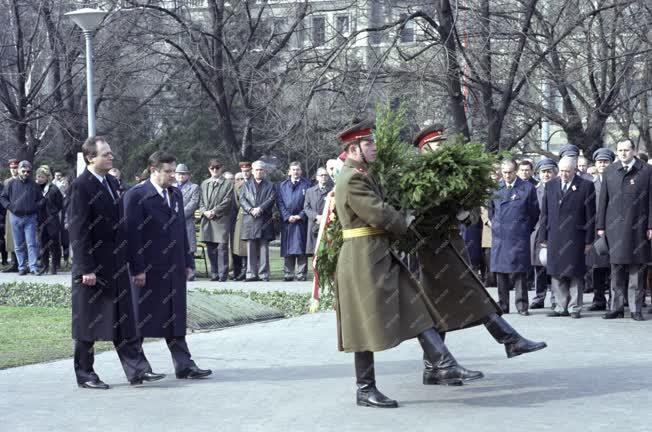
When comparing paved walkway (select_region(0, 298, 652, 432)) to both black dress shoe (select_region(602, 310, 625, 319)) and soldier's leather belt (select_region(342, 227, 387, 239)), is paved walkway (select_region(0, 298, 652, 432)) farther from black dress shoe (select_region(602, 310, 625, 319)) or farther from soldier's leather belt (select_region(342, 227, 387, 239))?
black dress shoe (select_region(602, 310, 625, 319))

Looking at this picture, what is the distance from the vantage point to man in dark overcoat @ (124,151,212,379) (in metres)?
10.1

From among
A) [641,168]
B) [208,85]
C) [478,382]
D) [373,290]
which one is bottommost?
[478,382]

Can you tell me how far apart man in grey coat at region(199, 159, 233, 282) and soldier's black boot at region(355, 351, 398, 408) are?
12.3 meters

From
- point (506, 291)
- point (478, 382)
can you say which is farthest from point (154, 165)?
point (506, 291)

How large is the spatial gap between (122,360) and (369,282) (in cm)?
238

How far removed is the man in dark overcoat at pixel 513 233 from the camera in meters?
14.8

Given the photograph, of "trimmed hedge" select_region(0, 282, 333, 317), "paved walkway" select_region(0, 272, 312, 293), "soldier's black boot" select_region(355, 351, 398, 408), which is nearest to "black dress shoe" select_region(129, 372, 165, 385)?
"soldier's black boot" select_region(355, 351, 398, 408)

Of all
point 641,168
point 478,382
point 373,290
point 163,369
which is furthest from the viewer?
point 641,168

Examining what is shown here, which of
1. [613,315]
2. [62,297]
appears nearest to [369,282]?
[613,315]

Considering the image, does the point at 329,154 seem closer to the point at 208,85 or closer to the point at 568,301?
the point at 208,85

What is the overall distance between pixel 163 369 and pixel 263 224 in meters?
10.1

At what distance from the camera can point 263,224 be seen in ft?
68.3

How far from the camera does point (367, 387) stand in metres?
8.76

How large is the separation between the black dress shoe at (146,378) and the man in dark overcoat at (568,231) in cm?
614
